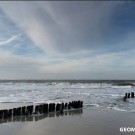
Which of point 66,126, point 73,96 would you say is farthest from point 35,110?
point 73,96

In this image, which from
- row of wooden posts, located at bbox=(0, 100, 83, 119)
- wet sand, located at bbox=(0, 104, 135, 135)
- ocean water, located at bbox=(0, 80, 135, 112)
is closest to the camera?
wet sand, located at bbox=(0, 104, 135, 135)

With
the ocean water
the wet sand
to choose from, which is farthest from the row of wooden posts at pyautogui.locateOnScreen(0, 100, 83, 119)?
the ocean water

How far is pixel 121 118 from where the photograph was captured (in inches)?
843

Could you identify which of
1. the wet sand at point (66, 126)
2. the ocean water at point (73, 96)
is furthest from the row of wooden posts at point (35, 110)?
the ocean water at point (73, 96)

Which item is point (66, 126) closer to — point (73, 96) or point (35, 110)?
point (35, 110)

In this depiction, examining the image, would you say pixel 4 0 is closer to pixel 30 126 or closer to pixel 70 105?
pixel 30 126

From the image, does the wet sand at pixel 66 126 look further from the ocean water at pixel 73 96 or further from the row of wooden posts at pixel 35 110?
the ocean water at pixel 73 96

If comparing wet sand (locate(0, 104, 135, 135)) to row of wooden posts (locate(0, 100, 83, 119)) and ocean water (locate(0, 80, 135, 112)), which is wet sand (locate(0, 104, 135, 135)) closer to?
row of wooden posts (locate(0, 100, 83, 119))

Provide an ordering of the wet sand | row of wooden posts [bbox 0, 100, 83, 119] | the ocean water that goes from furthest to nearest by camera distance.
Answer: the ocean water, row of wooden posts [bbox 0, 100, 83, 119], the wet sand

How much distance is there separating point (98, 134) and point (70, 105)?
12335 millimetres

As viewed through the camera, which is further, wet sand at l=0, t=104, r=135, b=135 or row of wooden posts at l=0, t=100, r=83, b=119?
row of wooden posts at l=0, t=100, r=83, b=119

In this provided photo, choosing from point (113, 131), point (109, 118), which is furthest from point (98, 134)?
point (109, 118)

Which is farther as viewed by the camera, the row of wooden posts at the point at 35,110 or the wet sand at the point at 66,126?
the row of wooden posts at the point at 35,110

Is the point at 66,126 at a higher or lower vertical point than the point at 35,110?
lower
